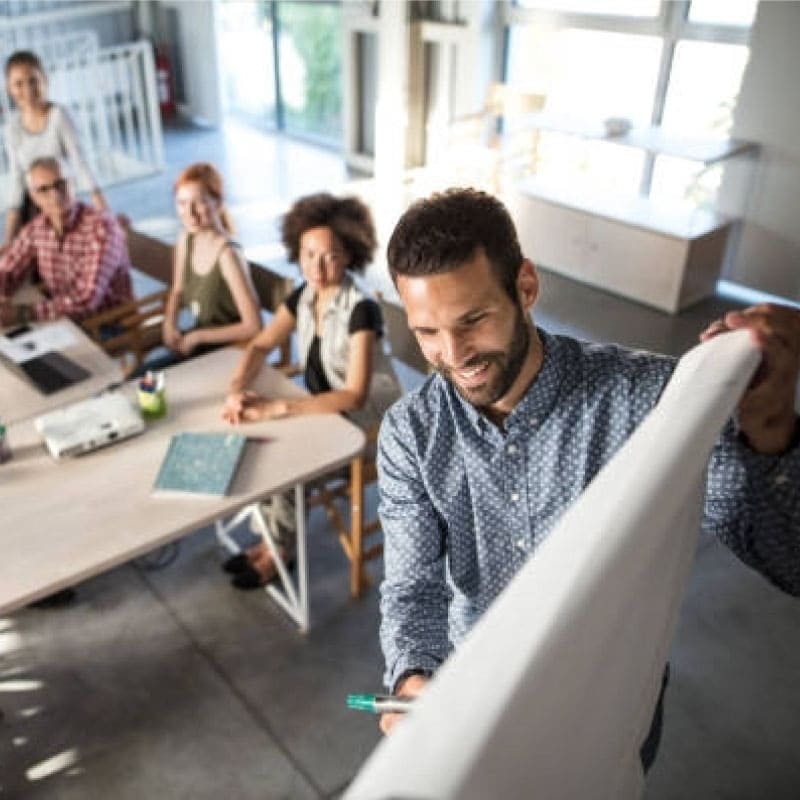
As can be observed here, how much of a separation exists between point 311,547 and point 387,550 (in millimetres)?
1801

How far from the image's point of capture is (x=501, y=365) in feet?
3.96

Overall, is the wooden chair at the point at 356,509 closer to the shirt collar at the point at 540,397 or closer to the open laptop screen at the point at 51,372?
the open laptop screen at the point at 51,372

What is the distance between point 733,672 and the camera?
267 cm

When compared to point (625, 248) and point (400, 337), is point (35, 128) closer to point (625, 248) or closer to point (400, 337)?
point (400, 337)

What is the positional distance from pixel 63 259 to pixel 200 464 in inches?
60.8

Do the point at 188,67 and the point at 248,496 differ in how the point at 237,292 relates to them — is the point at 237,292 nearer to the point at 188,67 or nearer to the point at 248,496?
the point at 248,496

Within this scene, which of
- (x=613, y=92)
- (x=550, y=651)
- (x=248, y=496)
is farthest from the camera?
(x=613, y=92)

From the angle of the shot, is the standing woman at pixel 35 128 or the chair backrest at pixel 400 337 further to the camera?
the standing woman at pixel 35 128

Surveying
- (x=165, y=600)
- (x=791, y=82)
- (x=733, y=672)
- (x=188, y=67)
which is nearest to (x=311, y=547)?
(x=165, y=600)

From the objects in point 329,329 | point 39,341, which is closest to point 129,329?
point 39,341

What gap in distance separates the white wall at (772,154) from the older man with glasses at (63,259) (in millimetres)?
3766

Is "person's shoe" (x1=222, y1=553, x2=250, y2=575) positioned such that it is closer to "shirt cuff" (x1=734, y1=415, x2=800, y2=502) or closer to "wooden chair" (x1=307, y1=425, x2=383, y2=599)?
"wooden chair" (x1=307, y1=425, x2=383, y2=599)

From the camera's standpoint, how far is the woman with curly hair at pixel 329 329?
2.54 meters

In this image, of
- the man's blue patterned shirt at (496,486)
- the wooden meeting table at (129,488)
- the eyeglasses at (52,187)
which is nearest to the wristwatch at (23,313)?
the eyeglasses at (52,187)
